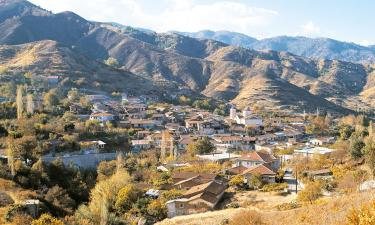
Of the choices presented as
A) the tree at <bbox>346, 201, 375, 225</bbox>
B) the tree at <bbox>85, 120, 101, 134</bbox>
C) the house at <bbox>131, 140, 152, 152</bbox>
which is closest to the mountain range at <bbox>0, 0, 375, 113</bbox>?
the tree at <bbox>85, 120, 101, 134</bbox>

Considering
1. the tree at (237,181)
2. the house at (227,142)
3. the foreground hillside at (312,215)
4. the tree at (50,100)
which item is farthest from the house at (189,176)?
the tree at (50,100)

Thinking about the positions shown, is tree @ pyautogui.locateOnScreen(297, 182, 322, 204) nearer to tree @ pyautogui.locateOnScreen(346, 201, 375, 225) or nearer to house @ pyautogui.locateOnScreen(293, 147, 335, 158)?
house @ pyautogui.locateOnScreen(293, 147, 335, 158)

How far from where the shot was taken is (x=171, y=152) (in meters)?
45.0

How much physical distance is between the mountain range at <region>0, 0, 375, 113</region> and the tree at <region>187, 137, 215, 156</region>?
41.1 m

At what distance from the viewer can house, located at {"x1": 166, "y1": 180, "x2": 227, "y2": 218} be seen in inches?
1142

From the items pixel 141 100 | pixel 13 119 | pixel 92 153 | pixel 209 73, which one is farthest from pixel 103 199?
pixel 209 73

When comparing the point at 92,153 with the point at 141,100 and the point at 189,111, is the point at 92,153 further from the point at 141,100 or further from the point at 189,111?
the point at 141,100

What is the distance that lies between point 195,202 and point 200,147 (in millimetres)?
16874

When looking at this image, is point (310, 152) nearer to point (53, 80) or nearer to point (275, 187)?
point (275, 187)

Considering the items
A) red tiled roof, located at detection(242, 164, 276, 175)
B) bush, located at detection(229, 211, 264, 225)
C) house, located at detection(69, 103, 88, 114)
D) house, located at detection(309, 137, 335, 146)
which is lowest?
red tiled roof, located at detection(242, 164, 276, 175)

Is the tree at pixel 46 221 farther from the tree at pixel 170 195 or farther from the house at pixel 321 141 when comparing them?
the house at pixel 321 141

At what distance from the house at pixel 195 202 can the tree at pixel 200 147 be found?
14742 millimetres

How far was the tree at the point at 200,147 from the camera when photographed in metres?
46.1

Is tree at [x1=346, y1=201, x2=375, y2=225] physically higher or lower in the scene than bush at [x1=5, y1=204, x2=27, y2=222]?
higher
